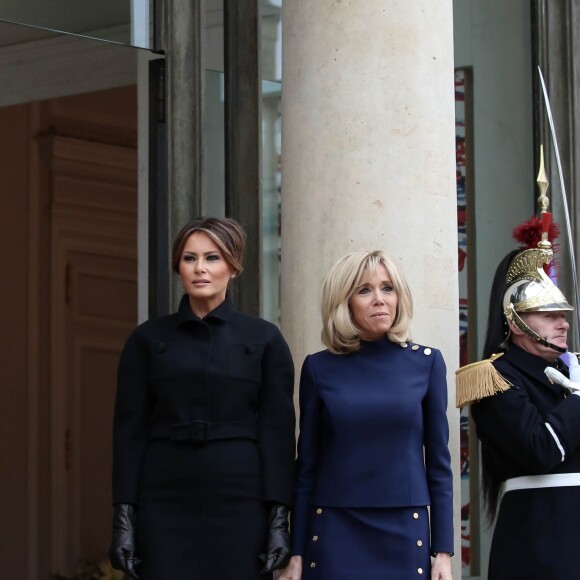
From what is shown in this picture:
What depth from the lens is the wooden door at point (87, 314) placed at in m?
9.43

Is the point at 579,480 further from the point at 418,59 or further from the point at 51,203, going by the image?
the point at 51,203

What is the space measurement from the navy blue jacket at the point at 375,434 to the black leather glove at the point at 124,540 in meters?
0.47

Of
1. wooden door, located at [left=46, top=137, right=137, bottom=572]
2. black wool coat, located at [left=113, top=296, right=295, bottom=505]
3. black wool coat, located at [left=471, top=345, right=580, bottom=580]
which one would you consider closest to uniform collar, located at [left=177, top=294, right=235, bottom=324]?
black wool coat, located at [left=113, top=296, right=295, bottom=505]

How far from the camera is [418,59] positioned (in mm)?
6258

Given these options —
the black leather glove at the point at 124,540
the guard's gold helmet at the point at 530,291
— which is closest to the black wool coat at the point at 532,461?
the guard's gold helmet at the point at 530,291

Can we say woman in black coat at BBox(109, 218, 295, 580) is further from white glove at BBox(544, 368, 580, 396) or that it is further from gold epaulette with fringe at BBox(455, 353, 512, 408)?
white glove at BBox(544, 368, 580, 396)

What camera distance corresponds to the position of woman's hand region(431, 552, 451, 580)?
17.3 ft

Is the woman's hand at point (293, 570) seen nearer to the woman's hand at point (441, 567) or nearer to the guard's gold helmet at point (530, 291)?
the woman's hand at point (441, 567)

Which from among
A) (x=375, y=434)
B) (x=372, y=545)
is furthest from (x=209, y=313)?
(x=372, y=545)

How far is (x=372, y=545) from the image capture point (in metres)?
5.26

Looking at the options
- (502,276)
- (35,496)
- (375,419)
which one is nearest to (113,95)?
(35,496)

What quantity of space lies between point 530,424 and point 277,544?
34.2 inches

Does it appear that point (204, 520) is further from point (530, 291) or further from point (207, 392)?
point (530, 291)

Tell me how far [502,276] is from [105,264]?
4.02 metres
